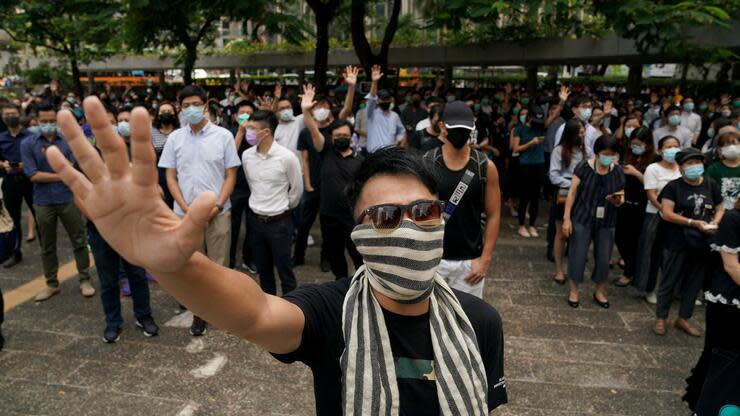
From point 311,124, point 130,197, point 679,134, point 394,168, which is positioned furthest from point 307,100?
point 679,134

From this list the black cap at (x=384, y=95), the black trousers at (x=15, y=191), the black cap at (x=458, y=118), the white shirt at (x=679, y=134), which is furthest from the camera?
the white shirt at (x=679, y=134)

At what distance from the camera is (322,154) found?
Answer: 564cm

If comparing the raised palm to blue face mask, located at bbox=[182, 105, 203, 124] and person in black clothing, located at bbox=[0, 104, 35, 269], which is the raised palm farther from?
person in black clothing, located at bbox=[0, 104, 35, 269]

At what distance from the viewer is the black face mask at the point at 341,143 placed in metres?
5.11

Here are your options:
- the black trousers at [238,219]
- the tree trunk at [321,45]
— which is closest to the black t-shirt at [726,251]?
the black trousers at [238,219]

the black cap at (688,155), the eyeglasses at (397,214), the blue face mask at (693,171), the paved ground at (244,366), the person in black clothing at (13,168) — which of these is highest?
the eyeglasses at (397,214)

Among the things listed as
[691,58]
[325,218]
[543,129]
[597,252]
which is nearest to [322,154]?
[325,218]

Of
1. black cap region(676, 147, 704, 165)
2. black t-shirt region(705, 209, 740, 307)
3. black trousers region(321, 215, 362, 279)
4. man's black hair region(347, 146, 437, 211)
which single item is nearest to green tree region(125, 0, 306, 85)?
black trousers region(321, 215, 362, 279)

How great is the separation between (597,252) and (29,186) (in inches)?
247

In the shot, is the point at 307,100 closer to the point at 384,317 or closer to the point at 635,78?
the point at 384,317

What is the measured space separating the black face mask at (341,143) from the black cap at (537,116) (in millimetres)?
3380

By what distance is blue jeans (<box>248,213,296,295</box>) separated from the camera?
15.2 feet

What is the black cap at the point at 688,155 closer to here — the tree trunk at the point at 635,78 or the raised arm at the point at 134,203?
the raised arm at the point at 134,203

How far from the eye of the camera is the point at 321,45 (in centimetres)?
1266
